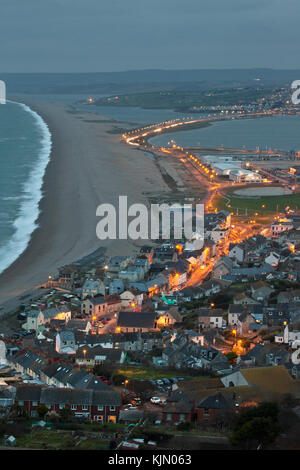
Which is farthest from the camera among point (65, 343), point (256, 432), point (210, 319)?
point (210, 319)

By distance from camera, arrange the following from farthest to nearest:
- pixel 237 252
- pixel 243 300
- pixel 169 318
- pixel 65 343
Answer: pixel 237 252
pixel 243 300
pixel 169 318
pixel 65 343

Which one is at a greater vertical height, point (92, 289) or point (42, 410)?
point (42, 410)

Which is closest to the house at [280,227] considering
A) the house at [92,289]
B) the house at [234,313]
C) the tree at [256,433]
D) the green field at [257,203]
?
the green field at [257,203]

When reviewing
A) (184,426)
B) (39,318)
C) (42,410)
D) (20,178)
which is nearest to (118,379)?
(42,410)

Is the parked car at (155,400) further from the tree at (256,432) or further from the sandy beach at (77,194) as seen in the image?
the sandy beach at (77,194)

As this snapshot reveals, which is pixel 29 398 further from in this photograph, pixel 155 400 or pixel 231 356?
pixel 231 356

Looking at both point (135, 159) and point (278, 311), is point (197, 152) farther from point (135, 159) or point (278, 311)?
point (278, 311)
